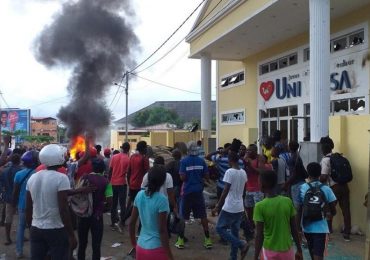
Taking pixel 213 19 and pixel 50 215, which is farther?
pixel 213 19

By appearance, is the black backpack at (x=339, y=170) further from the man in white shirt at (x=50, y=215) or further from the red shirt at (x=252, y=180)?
the man in white shirt at (x=50, y=215)

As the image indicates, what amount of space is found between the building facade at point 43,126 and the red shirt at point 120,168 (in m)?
60.9

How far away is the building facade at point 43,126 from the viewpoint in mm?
68375

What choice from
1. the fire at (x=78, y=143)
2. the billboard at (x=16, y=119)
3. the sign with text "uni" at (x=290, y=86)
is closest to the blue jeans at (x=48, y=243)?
the sign with text "uni" at (x=290, y=86)

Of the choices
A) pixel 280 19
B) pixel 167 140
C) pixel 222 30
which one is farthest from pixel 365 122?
pixel 167 140

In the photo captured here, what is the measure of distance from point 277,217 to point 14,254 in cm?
464

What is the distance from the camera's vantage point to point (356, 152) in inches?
321

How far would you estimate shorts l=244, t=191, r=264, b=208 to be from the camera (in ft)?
23.9

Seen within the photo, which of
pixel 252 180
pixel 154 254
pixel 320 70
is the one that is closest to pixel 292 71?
pixel 320 70

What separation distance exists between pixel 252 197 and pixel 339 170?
169 cm

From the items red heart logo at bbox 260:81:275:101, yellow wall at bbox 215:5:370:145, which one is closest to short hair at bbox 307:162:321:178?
yellow wall at bbox 215:5:370:145

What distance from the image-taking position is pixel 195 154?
7203 millimetres

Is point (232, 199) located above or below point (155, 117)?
below

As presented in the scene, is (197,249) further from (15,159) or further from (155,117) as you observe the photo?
(155,117)
